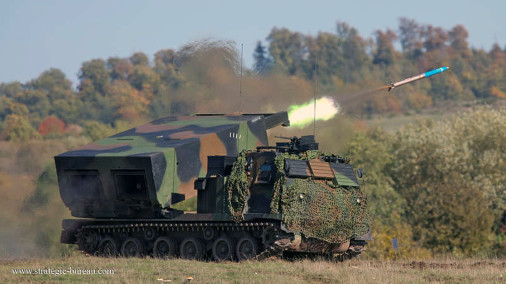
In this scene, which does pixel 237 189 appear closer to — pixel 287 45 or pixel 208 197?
pixel 208 197

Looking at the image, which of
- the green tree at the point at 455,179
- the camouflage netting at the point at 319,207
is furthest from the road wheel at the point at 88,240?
the green tree at the point at 455,179

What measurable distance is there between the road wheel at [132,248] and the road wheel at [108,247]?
310 mm

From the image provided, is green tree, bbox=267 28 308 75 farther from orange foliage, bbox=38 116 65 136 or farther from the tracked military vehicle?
the tracked military vehicle

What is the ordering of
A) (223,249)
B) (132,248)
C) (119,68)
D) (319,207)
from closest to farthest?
(319,207) → (223,249) → (132,248) → (119,68)

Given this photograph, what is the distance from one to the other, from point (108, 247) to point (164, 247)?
2220mm

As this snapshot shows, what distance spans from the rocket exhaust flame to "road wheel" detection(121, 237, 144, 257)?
26.1 ft

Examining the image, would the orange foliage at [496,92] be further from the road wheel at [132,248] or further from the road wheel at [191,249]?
the road wheel at [191,249]

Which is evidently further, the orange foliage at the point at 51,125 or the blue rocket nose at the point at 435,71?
the orange foliage at the point at 51,125

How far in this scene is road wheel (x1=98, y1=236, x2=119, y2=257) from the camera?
26.3 m

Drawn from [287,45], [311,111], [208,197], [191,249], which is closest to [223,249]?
[191,249]

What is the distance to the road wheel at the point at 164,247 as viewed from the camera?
82.2 ft

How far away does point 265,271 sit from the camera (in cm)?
2072

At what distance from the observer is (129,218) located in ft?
83.7

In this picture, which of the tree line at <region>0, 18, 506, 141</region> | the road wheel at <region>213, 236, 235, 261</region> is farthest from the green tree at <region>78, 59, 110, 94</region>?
the road wheel at <region>213, 236, 235, 261</region>
